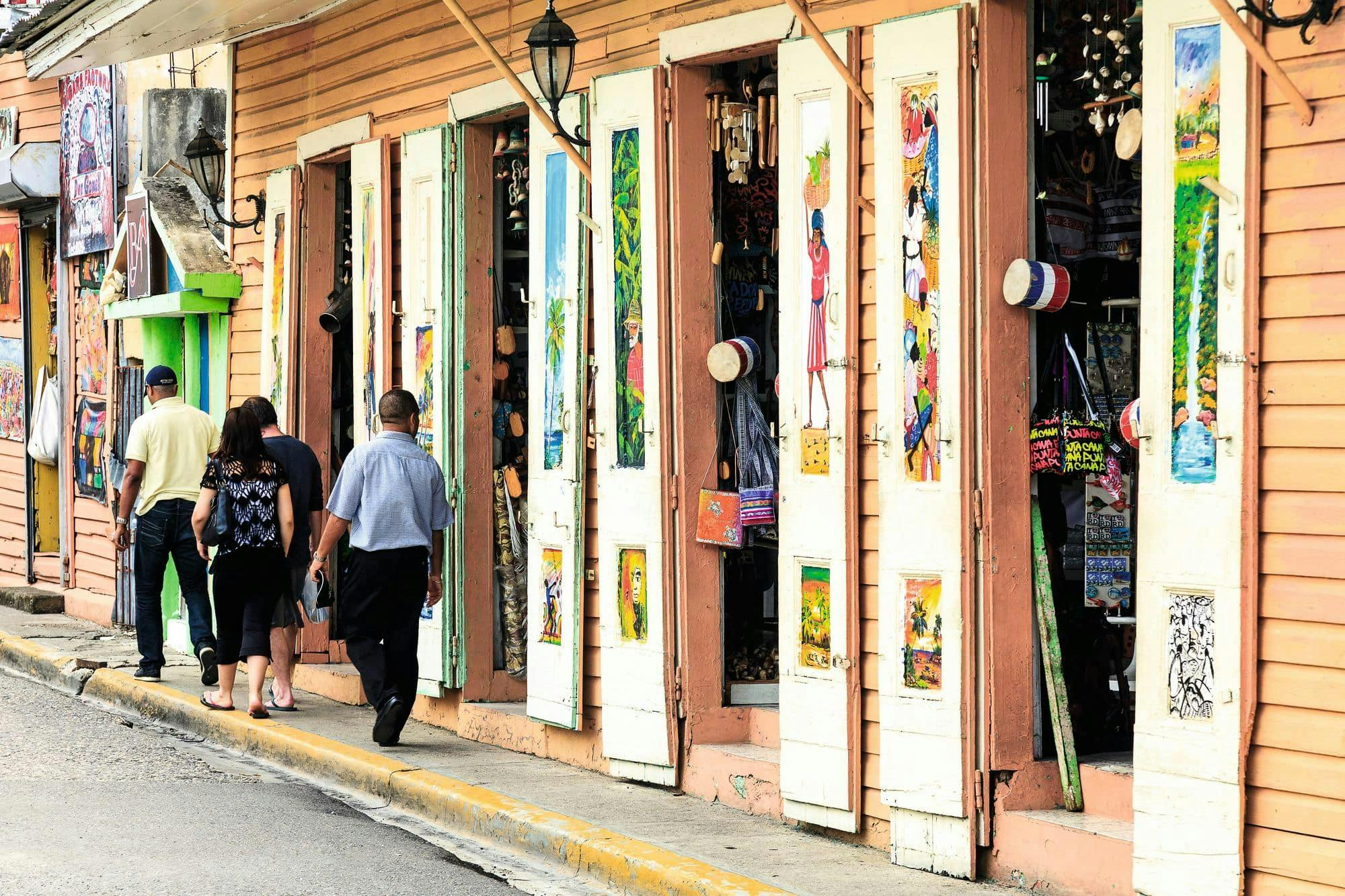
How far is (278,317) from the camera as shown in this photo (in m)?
12.3

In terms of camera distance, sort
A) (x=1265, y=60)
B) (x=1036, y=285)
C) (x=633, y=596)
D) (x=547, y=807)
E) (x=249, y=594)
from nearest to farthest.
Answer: (x=1265, y=60) → (x=1036, y=285) → (x=547, y=807) → (x=633, y=596) → (x=249, y=594)

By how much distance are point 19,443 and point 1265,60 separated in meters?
14.3

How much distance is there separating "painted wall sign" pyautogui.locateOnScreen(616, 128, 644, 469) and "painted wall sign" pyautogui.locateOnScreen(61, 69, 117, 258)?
7737 mm

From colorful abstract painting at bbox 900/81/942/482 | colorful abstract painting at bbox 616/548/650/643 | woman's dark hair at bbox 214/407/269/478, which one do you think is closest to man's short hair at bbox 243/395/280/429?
woman's dark hair at bbox 214/407/269/478

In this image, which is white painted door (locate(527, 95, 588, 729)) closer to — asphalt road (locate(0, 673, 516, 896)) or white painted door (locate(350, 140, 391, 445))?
asphalt road (locate(0, 673, 516, 896))

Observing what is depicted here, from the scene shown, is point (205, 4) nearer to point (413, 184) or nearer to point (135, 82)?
point (413, 184)

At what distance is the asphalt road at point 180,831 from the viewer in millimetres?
6824

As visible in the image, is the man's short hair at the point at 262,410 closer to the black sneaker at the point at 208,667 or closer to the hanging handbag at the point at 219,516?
the hanging handbag at the point at 219,516

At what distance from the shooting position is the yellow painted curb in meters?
6.85

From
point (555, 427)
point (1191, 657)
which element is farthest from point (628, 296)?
point (1191, 657)

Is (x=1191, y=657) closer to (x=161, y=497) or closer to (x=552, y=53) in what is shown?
(x=552, y=53)

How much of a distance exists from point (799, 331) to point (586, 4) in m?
2.43

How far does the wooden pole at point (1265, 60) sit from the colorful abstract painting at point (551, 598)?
460 centimetres

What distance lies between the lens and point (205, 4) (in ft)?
36.3
